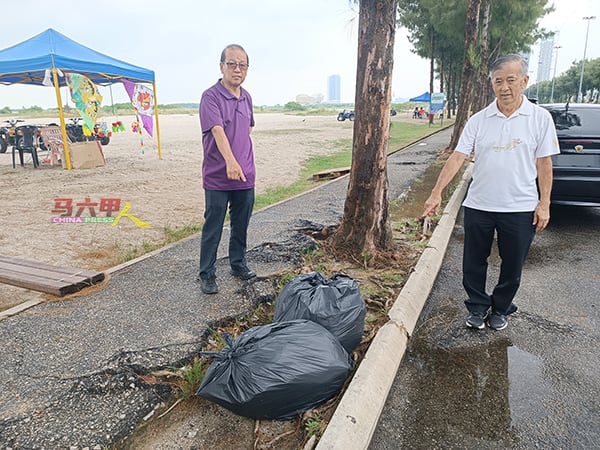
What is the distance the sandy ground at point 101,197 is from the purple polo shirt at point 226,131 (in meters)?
1.88

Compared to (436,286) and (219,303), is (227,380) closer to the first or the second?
(219,303)

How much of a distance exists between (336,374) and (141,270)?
8.69 feet

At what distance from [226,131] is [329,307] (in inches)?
64.5

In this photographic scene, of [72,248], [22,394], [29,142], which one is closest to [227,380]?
[22,394]

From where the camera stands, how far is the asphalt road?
2.23 meters

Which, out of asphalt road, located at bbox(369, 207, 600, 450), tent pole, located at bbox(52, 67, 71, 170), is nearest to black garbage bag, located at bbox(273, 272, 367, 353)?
asphalt road, located at bbox(369, 207, 600, 450)

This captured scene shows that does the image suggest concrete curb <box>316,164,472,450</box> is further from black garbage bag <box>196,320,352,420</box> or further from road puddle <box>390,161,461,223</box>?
road puddle <box>390,161,461,223</box>

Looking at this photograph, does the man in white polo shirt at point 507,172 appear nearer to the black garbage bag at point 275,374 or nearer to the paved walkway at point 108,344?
the black garbage bag at point 275,374

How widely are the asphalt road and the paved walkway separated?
1380 mm

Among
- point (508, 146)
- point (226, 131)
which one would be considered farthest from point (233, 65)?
point (508, 146)

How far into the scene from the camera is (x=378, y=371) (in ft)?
8.33

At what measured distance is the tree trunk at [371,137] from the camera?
13.6 feet
